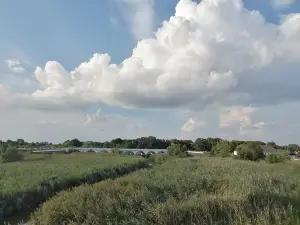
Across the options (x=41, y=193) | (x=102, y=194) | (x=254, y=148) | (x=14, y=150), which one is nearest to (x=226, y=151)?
Result: (x=254, y=148)

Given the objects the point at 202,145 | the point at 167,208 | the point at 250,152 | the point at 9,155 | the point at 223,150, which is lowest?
the point at 167,208

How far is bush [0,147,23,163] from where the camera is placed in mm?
67963

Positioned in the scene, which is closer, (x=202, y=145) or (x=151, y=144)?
(x=202, y=145)

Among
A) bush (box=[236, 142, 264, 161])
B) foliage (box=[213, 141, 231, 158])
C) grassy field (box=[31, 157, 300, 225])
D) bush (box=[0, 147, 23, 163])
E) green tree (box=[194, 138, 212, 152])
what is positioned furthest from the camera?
green tree (box=[194, 138, 212, 152])

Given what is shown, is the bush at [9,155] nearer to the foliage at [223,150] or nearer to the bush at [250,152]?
the foliage at [223,150]

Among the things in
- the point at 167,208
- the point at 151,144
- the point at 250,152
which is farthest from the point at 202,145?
the point at 167,208

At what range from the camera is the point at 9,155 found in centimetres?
6894

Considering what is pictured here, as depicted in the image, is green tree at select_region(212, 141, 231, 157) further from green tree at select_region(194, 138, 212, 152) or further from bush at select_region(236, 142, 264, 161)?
green tree at select_region(194, 138, 212, 152)

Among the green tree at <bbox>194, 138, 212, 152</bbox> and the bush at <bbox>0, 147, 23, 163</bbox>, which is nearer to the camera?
the bush at <bbox>0, 147, 23, 163</bbox>

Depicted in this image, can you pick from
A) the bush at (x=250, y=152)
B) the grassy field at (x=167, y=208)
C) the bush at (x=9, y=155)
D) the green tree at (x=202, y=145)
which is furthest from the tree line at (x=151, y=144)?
the grassy field at (x=167, y=208)

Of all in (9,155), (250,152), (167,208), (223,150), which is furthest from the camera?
(223,150)

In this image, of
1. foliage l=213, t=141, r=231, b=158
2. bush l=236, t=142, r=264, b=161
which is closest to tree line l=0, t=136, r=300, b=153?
foliage l=213, t=141, r=231, b=158

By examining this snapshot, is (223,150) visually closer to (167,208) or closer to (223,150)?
(223,150)

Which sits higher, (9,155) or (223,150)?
(223,150)
